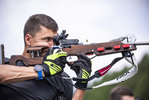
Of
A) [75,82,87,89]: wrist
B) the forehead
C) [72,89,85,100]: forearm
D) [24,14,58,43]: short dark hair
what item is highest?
[24,14,58,43]: short dark hair

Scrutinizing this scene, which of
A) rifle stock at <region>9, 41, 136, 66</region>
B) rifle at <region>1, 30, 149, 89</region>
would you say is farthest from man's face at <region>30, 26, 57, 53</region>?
rifle stock at <region>9, 41, 136, 66</region>

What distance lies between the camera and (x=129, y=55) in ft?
15.7

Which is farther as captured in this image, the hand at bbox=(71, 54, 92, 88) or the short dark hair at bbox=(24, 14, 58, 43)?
the short dark hair at bbox=(24, 14, 58, 43)

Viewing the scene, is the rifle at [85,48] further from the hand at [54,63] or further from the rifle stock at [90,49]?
the hand at [54,63]

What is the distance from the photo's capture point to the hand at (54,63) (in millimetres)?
4309

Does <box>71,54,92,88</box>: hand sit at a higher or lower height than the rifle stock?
lower

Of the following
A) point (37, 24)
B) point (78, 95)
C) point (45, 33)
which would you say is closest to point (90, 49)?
point (78, 95)

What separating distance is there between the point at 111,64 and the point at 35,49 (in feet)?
5.14

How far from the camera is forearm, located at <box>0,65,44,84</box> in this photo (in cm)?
418

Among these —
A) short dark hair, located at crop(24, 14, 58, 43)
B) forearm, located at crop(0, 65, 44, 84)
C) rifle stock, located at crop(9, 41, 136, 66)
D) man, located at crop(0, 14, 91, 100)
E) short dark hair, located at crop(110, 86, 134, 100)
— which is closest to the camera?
forearm, located at crop(0, 65, 44, 84)

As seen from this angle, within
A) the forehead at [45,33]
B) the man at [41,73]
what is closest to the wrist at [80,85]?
Result: the man at [41,73]

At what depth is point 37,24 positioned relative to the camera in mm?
5277

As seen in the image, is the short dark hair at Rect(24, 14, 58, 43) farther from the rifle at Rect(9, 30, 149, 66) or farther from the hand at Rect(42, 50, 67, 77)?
the hand at Rect(42, 50, 67, 77)

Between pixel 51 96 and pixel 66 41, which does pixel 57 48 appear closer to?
pixel 66 41
